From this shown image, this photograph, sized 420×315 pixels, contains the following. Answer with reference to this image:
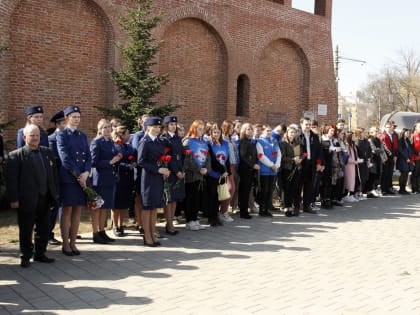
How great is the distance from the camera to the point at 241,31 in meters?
17.3

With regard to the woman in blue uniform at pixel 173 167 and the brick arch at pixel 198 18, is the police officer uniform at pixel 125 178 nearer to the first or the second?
the woman in blue uniform at pixel 173 167

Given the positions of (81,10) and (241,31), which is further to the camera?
(241,31)

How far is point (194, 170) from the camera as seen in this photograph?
8.74 metres

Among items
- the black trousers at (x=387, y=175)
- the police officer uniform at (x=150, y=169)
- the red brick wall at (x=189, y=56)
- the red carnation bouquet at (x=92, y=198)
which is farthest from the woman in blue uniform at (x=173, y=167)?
the black trousers at (x=387, y=175)

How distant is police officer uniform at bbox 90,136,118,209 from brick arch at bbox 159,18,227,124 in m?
7.92

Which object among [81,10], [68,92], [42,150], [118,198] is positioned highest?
[81,10]

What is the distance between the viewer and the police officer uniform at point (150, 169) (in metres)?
7.32

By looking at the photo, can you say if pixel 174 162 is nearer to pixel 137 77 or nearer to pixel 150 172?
pixel 150 172

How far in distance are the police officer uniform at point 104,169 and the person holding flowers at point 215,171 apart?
2138 mm

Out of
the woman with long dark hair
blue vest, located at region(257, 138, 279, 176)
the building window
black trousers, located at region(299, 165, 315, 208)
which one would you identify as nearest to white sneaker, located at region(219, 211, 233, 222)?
blue vest, located at region(257, 138, 279, 176)

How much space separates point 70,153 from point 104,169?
0.80 m

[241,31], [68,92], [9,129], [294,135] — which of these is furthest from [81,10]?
[294,135]

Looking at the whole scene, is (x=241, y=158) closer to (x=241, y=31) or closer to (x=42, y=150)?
(x=42, y=150)

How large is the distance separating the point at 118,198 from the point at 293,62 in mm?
13295
